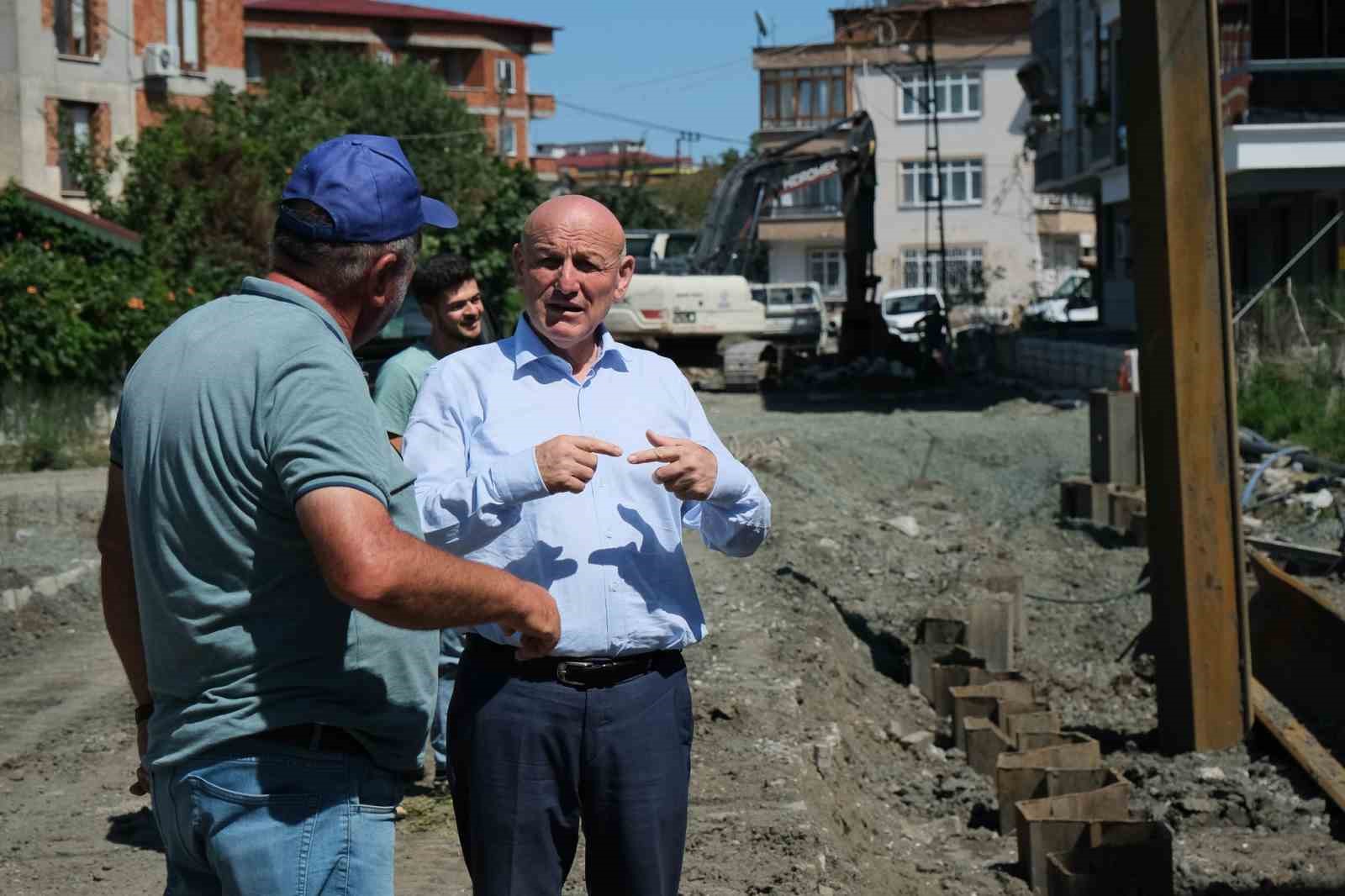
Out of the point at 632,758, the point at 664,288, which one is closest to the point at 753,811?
the point at 632,758

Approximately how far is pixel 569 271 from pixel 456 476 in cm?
51

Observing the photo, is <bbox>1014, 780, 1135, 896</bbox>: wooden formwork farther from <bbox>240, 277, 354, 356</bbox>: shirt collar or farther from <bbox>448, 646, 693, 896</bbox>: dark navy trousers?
<bbox>240, 277, 354, 356</bbox>: shirt collar

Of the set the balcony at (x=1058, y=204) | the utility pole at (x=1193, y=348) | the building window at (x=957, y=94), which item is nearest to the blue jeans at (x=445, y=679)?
the utility pole at (x=1193, y=348)

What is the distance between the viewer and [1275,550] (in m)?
10.3

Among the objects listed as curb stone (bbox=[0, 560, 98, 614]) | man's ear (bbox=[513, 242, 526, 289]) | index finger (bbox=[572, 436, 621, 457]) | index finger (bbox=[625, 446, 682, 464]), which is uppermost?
man's ear (bbox=[513, 242, 526, 289])

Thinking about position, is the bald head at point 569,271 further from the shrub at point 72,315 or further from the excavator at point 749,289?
the excavator at point 749,289

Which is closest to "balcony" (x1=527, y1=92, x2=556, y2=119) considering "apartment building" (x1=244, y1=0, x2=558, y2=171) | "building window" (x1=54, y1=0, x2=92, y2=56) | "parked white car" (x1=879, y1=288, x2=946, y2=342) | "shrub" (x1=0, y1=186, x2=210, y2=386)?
"apartment building" (x1=244, y1=0, x2=558, y2=171)

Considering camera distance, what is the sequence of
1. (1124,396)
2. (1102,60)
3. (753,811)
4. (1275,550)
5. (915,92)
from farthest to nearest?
1. (915,92)
2. (1102,60)
3. (1124,396)
4. (1275,550)
5. (753,811)

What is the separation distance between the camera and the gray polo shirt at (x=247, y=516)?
2592 millimetres

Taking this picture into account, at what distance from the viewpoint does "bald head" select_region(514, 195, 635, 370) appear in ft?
11.5

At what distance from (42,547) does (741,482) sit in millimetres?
9738

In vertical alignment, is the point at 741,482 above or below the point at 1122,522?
above

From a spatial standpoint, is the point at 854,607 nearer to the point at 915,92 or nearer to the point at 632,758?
the point at 632,758

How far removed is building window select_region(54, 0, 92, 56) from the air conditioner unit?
1.21m
